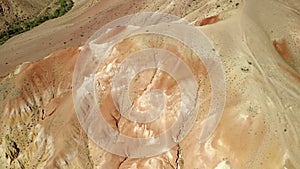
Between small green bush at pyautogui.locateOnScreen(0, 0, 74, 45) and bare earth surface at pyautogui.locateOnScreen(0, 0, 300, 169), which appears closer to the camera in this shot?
bare earth surface at pyautogui.locateOnScreen(0, 0, 300, 169)

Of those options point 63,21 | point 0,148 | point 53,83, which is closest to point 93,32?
point 63,21

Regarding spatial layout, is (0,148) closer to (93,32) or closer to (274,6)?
(93,32)

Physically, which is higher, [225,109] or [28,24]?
[225,109]

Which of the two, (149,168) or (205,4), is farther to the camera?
(205,4)

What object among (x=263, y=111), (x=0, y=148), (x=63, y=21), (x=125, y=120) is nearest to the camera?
(x=263, y=111)

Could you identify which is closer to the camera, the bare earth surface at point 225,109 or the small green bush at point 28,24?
the bare earth surface at point 225,109

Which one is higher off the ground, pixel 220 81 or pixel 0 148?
pixel 220 81

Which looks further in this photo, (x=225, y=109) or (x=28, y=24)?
(x=28, y=24)

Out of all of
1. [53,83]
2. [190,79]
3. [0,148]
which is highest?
[190,79]
